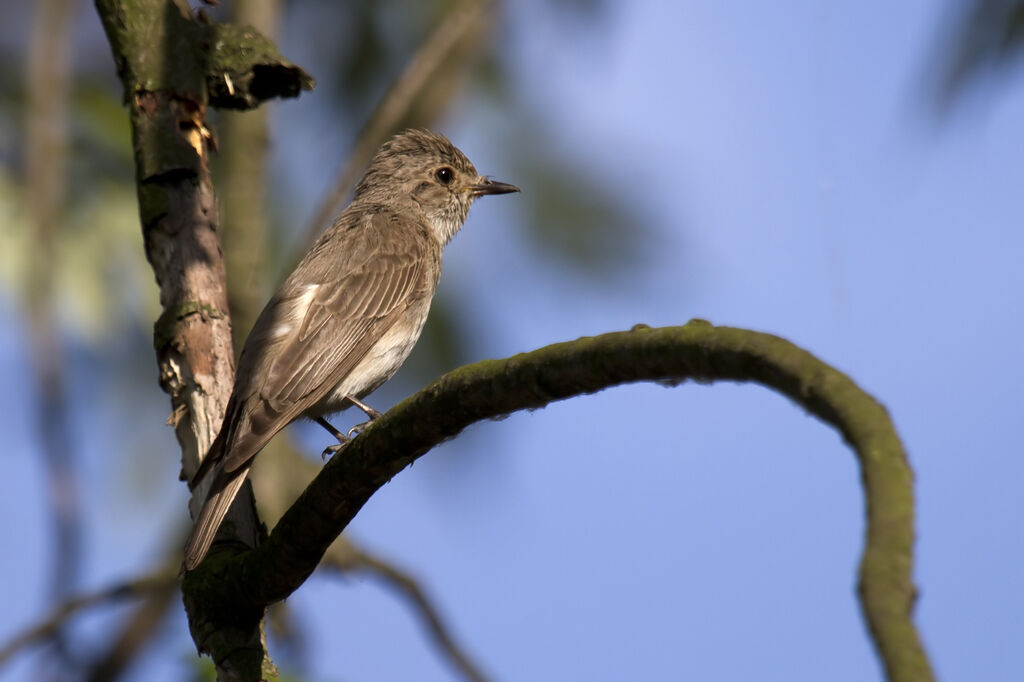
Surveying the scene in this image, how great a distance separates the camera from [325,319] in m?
5.19

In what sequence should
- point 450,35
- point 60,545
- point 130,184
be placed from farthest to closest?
point 130,184, point 450,35, point 60,545

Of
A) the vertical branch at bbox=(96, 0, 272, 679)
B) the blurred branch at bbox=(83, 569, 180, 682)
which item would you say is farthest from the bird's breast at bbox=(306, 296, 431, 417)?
the vertical branch at bbox=(96, 0, 272, 679)

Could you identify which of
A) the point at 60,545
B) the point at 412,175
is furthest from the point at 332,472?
the point at 412,175

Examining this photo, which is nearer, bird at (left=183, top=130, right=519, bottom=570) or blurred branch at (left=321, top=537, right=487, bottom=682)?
bird at (left=183, top=130, right=519, bottom=570)

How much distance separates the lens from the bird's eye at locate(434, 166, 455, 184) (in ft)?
22.0

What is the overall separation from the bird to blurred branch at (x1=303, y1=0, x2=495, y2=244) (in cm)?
13

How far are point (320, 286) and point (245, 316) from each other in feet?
1.21

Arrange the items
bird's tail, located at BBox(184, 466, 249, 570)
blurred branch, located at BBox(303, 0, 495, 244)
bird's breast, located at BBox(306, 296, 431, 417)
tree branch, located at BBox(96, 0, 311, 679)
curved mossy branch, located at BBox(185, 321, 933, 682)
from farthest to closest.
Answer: blurred branch, located at BBox(303, 0, 495, 244)
bird's breast, located at BBox(306, 296, 431, 417)
tree branch, located at BBox(96, 0, 311, 679)
bird's tail, located at BBox(184, 466, 249, 570)
curved mossy branch, located at BBox(185, 321, 933, 682)

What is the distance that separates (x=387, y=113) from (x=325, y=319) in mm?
1699

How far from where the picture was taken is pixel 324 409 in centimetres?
534

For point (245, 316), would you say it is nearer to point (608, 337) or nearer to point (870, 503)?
point (608, 337)

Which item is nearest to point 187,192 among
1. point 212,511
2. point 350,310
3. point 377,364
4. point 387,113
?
point 212,511

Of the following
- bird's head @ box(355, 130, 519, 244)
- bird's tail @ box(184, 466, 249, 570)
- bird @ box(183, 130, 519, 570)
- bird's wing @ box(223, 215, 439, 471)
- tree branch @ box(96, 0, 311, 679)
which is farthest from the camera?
bird's head @ box(355, 130, 519, 244)

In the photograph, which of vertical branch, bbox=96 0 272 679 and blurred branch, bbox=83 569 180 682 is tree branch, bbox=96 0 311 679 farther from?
blurred branch, bbox=83 569 180 682
